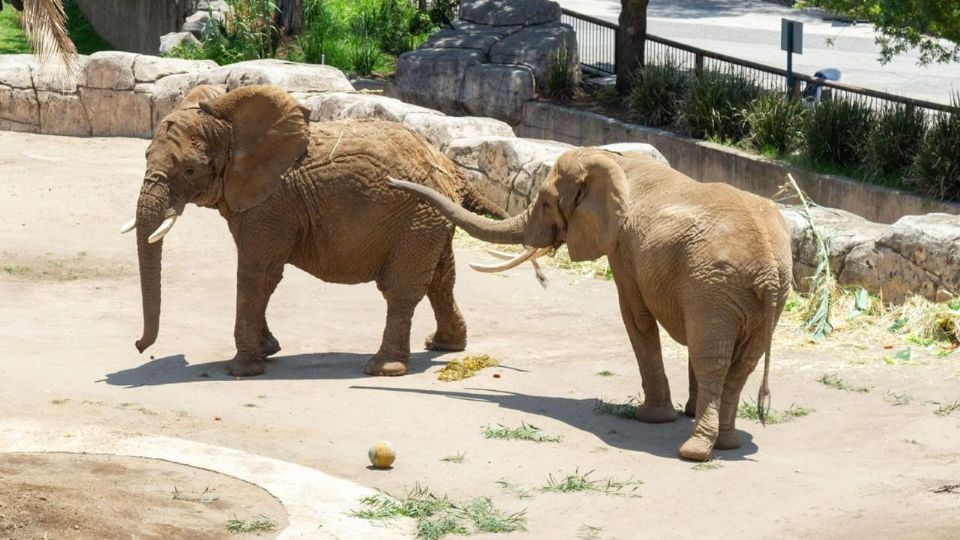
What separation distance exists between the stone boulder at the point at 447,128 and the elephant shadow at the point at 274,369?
6093 mm

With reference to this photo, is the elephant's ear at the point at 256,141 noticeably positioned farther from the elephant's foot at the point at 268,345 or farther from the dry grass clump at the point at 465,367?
the dry grass clump at the point at 465,367

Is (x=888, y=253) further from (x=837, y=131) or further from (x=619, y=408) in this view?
(x=837, y=131)

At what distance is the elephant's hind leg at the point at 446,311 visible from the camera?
41.0 feet

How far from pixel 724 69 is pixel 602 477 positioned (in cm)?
1415

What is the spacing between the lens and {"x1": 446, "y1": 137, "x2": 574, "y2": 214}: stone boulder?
1685 centimetres

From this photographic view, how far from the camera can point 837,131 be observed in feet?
63.5

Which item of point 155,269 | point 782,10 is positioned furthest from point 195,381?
point 782,10

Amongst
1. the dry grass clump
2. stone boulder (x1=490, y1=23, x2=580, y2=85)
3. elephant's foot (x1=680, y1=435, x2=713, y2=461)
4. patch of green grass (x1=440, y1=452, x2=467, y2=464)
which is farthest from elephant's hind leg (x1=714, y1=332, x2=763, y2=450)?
stone boulder (x1=490, y1=23, x2=580, y2=85)

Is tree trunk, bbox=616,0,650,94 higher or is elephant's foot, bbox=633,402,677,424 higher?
tree trunk, bbox=616,0,650,94

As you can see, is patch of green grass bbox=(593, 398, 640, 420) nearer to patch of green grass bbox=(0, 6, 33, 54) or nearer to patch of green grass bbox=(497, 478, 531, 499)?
patch of green grass bbox=(497, 478, 531, 499)

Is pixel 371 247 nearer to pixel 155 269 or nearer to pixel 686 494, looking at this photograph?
pixel 155 269

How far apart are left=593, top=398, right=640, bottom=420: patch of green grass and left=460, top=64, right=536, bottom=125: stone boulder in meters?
12.2

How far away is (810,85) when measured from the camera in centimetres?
2112

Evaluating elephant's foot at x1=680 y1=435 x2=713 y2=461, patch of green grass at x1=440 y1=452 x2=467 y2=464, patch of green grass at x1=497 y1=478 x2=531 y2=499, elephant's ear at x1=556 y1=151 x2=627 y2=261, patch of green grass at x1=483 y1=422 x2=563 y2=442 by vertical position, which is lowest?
patch of green grass at x1=483 y1=422 x2=563 y2=442
